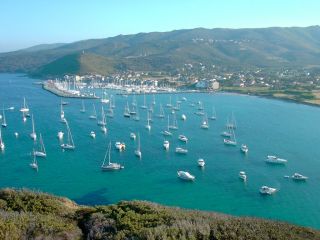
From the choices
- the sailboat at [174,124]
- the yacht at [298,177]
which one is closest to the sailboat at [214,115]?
the sailboat at [174,124]

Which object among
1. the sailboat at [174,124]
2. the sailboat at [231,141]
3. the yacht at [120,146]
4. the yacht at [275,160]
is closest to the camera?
the yacht at [275,160]

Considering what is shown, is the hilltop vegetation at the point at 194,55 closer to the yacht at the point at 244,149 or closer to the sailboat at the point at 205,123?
the sailboat at the point at 205,123

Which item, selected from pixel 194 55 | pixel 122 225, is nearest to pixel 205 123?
pixel 122 225

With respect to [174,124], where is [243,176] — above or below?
below

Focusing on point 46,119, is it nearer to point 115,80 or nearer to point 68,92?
point 68,92

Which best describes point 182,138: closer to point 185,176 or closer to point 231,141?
point 231,141

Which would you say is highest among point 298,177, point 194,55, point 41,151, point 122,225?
point 194,55

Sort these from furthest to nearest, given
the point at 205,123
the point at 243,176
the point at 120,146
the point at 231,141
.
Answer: the point at 205,123
the point at 231,141
the point at 120,146
the point at 243,176
